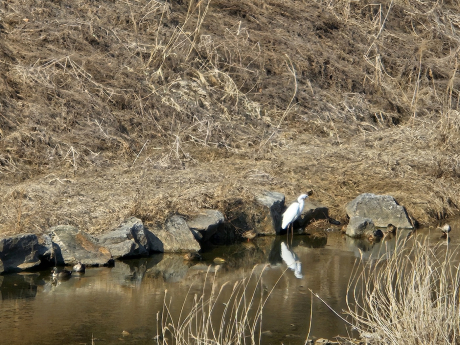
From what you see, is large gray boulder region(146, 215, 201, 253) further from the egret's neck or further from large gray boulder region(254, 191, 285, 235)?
the egret's neck

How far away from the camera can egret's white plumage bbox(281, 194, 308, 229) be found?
10031mm

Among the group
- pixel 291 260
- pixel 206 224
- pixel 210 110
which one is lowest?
pixel 291 260

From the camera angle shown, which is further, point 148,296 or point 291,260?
point 291,260

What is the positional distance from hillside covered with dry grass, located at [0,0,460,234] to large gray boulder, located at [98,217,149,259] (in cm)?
33

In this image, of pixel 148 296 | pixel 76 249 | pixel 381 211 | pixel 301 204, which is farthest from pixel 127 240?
pixel 381 211

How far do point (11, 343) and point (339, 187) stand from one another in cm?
678

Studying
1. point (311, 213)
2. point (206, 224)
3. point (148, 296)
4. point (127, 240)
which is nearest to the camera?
point (148, 296)

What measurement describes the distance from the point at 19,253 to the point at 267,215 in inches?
139

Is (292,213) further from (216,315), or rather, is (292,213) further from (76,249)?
(216,315)

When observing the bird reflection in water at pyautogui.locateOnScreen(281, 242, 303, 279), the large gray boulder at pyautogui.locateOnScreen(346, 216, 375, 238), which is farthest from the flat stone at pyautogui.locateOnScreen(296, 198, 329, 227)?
the bird reflection in water at pyautogui.locateOnScreen(281, 242, 303, 279)

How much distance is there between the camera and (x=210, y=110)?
13961mm

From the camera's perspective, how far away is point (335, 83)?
642 inches

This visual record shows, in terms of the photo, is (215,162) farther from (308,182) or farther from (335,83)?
(335,83)

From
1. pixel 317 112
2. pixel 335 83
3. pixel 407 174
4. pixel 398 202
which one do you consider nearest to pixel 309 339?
pixel 398 202
